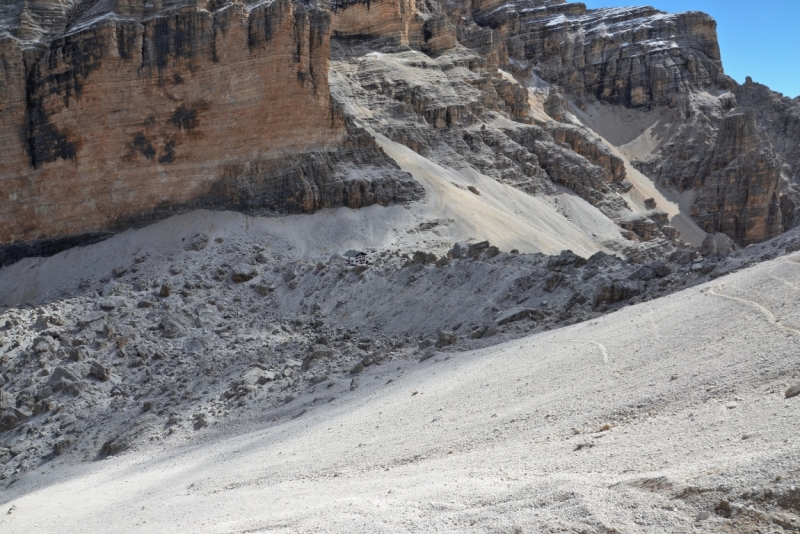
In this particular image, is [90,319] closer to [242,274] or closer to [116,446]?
[242,274]

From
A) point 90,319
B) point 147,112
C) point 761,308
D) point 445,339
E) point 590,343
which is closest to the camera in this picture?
point 761,308

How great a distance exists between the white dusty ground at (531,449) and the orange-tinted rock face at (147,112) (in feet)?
57.8

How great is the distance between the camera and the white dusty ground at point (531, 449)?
5820 mm

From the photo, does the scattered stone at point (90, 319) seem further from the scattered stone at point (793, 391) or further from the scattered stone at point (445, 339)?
the scattered stone at point (793, 391)

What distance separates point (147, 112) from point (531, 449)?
88.7ft

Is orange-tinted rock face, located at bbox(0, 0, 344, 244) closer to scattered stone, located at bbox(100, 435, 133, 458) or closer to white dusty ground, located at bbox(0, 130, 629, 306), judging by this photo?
white dusty ground, located at bbox(0, 130, 629, 306)

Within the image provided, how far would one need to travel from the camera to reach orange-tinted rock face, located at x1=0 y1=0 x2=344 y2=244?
30922 mm

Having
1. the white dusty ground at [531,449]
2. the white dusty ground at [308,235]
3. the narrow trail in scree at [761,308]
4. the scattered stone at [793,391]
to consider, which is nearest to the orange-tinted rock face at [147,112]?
the white dusty ground at [308,235]

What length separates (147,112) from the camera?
30969 millimetres

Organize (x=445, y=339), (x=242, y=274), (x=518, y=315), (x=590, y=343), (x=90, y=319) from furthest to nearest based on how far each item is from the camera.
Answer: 1. (x=242, y=274)
2. (x=90, y=319)
3. (x=518, y=315)
4. (x=445, y=339)
5. (x=590, y=343)

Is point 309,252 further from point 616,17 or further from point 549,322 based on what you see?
point 616,17

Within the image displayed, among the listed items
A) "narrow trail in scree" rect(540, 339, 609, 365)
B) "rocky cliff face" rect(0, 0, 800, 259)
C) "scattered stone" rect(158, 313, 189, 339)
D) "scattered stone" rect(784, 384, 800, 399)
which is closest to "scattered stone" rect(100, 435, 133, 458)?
"scattered stone" rect(158, 313, 189, 339)

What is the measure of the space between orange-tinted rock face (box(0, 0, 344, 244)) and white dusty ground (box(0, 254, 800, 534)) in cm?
1762

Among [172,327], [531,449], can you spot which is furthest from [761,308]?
[172,327]
